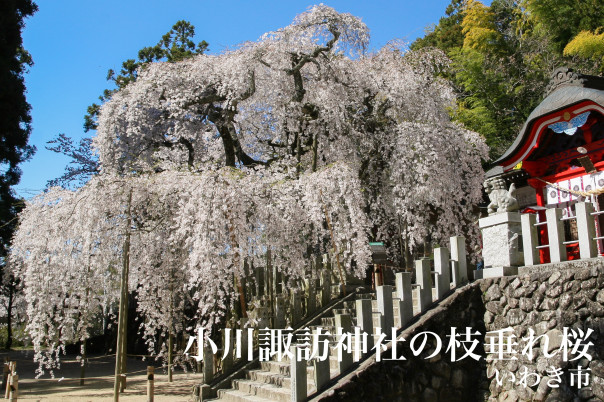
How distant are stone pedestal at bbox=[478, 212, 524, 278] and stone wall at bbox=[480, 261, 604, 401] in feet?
0.68

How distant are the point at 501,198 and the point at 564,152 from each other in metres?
3.85

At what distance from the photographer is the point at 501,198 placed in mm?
7570

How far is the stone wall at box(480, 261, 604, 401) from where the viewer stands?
6.19m

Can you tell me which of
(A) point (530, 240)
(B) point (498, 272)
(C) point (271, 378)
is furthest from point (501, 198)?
(C) point (271, 378)

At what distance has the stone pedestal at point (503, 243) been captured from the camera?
741 cm

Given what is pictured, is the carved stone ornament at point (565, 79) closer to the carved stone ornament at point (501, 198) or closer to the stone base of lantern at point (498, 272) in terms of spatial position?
the carved stone ornament at point (501, 198)

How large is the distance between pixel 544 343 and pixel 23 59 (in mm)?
21249

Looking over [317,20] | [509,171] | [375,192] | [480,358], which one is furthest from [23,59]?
[480,358]

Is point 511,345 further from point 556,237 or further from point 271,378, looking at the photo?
point 271,378

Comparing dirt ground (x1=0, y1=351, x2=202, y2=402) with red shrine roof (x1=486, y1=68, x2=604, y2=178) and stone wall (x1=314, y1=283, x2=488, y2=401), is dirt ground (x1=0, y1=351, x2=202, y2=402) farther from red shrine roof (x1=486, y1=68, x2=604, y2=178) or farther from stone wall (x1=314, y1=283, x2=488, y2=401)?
red shrine roof (x1=486, y1=68, x2=604, y2=178)

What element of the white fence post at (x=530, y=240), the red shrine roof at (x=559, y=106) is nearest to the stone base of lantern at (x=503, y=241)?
the white fence post at (x=530, y=240)

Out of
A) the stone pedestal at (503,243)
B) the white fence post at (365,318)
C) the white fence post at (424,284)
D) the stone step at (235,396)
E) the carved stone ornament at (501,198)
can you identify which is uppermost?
the carved stone ornament at (501,198)

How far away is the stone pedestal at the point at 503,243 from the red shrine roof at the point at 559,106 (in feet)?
10.3

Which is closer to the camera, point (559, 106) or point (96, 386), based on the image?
point (559, 106)
